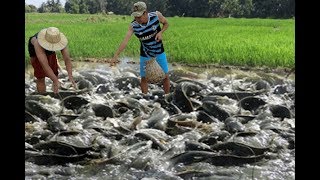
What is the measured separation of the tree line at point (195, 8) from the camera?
447cm

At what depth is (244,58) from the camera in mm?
5004

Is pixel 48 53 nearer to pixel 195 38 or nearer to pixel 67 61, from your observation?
pixel 67 61

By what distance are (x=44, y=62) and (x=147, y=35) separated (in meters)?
0.75

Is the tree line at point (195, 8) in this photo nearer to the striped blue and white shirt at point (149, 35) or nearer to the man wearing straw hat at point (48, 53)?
the striped blue and white shirt at point (149, 35)

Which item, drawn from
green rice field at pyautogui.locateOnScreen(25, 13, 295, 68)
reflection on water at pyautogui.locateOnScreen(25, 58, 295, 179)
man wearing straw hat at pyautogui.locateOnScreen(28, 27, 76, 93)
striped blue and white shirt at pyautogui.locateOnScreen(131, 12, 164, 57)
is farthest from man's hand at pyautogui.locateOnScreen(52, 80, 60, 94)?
striped blue and white shirt at pyautogui.locateOnScreen(131, 12, 164, 57)

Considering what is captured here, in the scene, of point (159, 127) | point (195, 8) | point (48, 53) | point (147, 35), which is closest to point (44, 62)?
point (48, 53)

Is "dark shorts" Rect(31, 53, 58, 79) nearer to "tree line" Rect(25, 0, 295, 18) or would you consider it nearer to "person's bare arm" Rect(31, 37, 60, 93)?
"person's bare arm" Rect(31, 37, 60, 93)

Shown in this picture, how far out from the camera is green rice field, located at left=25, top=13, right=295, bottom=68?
4500 mm

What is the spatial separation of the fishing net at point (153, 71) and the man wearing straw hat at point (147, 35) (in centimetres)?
2

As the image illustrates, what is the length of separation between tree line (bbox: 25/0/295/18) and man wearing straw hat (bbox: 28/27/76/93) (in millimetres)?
316

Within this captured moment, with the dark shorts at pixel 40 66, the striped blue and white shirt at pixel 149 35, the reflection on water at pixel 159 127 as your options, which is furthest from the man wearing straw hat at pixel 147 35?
the dark shorts at pixel 40 66

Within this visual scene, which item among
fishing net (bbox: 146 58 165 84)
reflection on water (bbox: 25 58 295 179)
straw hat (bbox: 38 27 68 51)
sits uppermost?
straw hat (bbox: 38 27 68 51)
